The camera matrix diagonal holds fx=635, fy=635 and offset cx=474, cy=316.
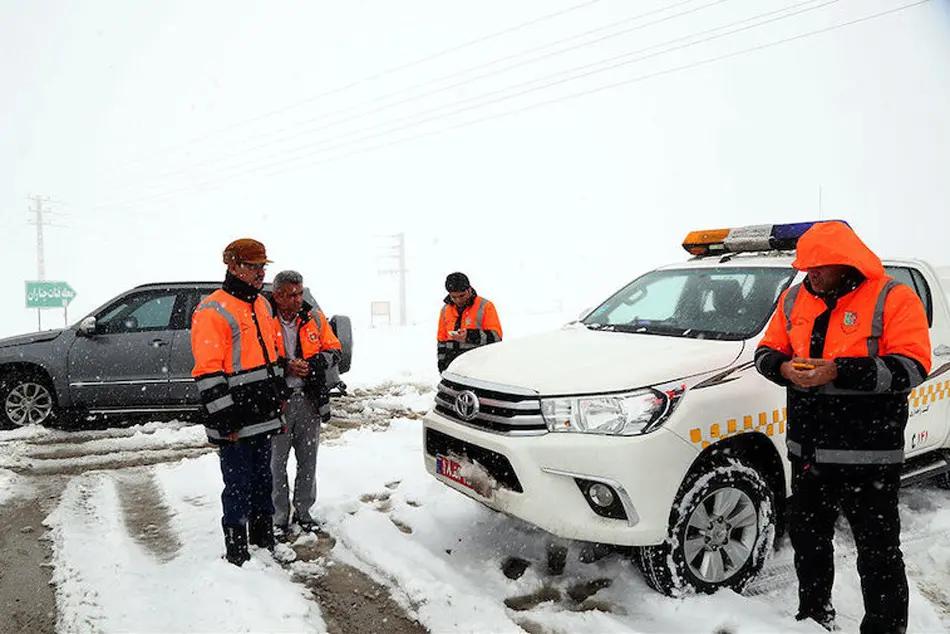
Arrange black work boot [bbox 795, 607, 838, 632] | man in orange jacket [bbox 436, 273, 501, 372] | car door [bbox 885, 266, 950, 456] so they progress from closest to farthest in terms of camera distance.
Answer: black work boot [bbox 795, 607, 838, 632] → car door [bbox 885, 266, 950, 456] → man in orange jacket [bbox 436, 273, 501, 372]

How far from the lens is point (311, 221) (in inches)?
3784

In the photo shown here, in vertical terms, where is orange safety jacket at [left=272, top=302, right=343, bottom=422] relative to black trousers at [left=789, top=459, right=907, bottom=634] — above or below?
above

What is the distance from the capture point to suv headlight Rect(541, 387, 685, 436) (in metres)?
3.08

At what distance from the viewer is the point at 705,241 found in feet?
15.5

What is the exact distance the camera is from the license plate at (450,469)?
11.7 ft

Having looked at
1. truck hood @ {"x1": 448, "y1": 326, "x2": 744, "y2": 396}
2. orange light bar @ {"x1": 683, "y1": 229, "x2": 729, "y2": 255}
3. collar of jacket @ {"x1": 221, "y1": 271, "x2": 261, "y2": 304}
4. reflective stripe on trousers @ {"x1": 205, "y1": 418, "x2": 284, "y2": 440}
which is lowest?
reflective stripe on trousers @ {"x1": 205, "y1": 418, "x2": 284, "y2": 440}

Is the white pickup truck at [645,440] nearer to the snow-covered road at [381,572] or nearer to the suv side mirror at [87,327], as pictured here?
the snow-covered road at [381,572]

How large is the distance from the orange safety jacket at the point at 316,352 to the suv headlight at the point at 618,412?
1.71 metres


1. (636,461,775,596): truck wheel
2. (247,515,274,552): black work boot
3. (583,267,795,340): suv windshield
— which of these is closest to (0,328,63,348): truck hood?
(247,515,274,552): black work boot

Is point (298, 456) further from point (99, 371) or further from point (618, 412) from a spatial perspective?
point (99, 371)

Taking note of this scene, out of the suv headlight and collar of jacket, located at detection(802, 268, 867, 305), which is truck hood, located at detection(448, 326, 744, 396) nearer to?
the suv headlight

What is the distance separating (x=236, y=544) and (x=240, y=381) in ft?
3.14

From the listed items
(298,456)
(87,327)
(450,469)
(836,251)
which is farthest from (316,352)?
(87,327)

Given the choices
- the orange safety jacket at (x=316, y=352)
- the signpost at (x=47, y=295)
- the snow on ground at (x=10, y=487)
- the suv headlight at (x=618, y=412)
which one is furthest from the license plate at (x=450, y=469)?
the signpost at (x=47, y=295)
